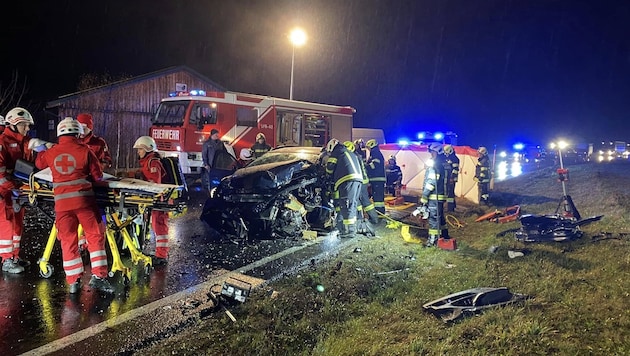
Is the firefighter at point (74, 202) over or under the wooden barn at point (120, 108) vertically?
under

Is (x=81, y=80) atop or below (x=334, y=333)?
atop

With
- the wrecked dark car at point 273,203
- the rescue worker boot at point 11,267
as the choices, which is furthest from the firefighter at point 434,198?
the rescue worker boot at point 11,267

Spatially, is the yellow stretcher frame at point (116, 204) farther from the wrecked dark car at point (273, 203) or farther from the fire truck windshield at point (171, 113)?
the fire truck windshield at point (171, 113)

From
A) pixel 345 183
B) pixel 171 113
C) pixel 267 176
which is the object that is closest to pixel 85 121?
pixel 267 176

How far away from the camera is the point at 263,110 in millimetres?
14109

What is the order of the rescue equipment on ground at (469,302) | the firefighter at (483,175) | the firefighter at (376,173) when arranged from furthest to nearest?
1. the firefighter at (483,175)
2. the firefighter at (376,173)
3. the rescue equipment on ground at (469,302)

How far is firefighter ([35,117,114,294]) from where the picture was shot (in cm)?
449

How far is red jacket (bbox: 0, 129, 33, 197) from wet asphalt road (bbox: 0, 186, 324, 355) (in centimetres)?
55

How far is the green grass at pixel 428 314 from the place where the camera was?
351 centimetres

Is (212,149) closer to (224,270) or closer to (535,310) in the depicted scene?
(224,270)

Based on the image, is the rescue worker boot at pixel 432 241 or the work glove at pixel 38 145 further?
the rescue worker boot at pixel 432 241

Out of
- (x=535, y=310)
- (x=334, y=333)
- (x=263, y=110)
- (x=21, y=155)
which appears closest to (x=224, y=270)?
(x=334, y=333)

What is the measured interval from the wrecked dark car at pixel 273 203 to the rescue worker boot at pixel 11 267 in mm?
2653

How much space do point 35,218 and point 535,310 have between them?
868 centimetres
